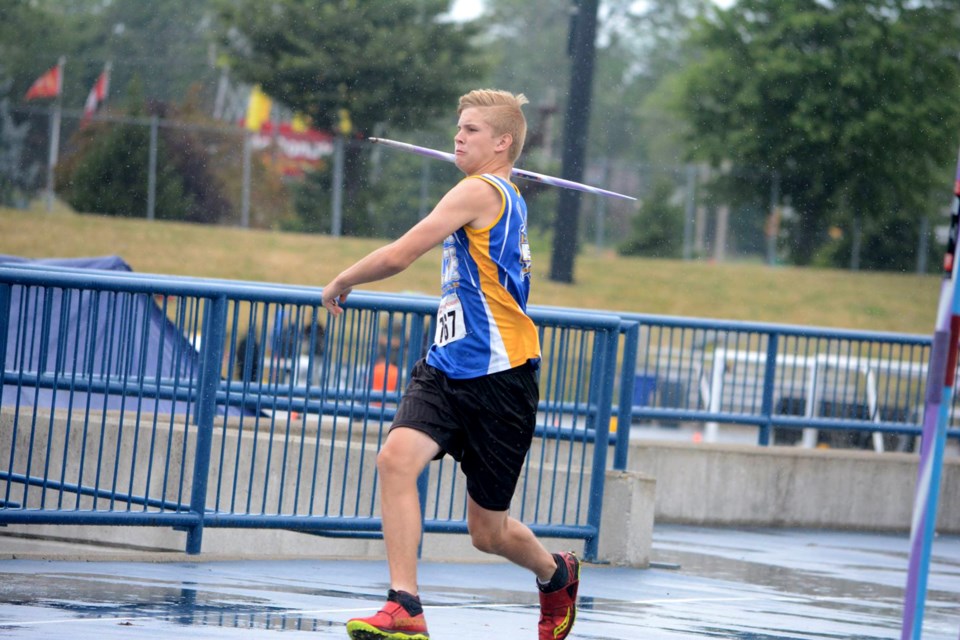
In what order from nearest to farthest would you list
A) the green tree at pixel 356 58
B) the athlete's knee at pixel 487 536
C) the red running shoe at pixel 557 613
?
the athlete's knee at pixel 487 536 < the red running shoe at pixel 557 613 < the green tree at pixel 356 58

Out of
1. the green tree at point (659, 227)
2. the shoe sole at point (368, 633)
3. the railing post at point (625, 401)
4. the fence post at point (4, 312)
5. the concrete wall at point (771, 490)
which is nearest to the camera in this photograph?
the shoe sole at point (368, 633)

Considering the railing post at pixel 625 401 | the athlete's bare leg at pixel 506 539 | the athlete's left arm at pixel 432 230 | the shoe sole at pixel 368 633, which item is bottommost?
the shoe sole at pixel 368 633

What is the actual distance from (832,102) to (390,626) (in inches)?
1650

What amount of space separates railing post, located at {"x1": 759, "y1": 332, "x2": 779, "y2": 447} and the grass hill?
19470mm

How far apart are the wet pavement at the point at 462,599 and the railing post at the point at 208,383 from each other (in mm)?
426

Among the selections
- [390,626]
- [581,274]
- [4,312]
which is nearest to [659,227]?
[581,274]

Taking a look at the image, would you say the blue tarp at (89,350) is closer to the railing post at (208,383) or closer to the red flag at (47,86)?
the railing post at (208,383)

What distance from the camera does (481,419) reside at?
550 centimetres

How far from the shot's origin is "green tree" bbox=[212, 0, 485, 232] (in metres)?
43.0

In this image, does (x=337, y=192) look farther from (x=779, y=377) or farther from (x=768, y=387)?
(x=768, y=387)

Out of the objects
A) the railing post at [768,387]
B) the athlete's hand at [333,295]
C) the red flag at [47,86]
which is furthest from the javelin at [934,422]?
the red flag at [47,86]

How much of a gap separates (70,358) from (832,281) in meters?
37.3

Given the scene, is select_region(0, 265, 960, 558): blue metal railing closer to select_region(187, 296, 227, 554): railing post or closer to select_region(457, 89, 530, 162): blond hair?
select_region(187, 296, 227, 554): railing post

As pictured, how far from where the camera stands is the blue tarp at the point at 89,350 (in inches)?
288
